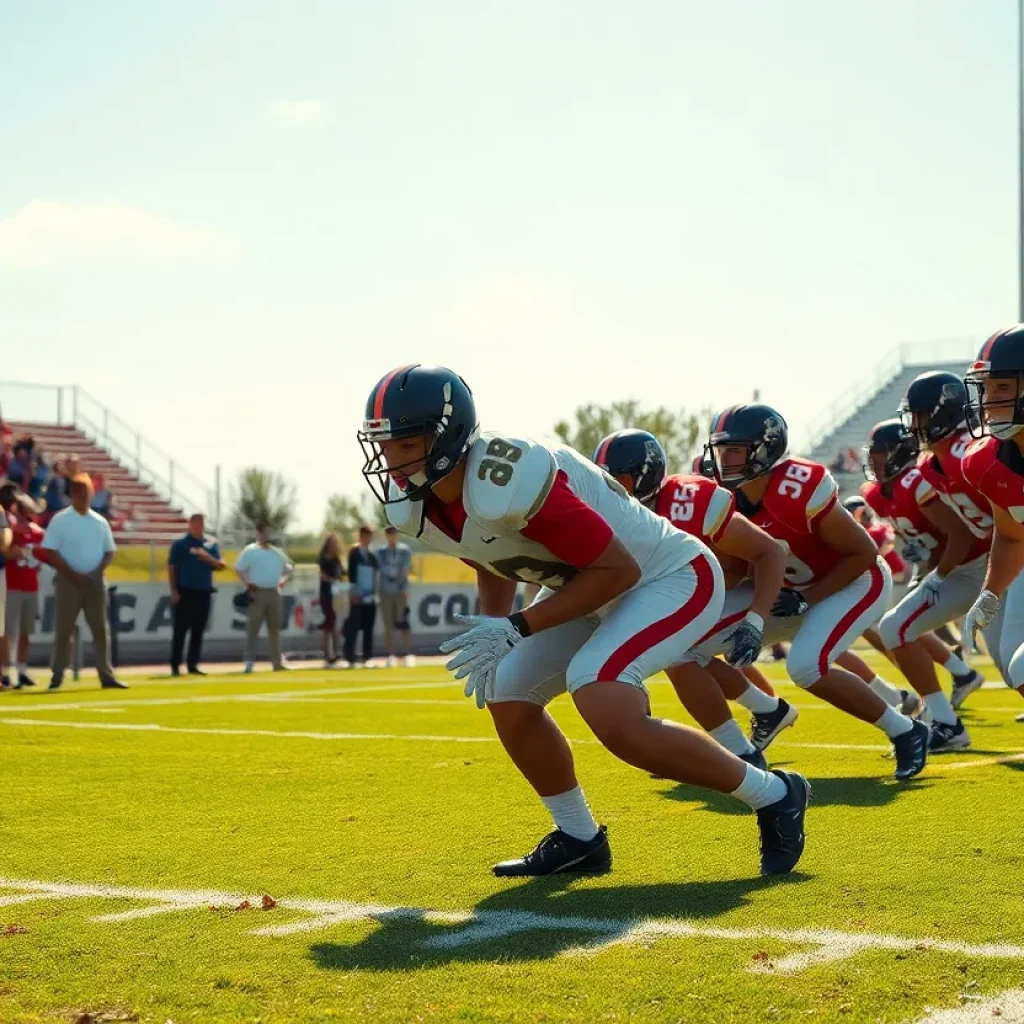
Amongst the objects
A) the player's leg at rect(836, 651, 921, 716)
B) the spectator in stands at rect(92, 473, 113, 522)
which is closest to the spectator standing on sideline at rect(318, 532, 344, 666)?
the spectator in stands at rect(92, 473, 113, 522)

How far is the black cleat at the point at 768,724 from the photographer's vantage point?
7.76 meters

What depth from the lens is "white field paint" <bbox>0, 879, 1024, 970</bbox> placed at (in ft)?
12.7

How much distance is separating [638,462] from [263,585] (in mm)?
12798

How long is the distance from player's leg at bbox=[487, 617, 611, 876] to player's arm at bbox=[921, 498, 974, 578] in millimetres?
4290

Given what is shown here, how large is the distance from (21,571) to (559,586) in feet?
38.4

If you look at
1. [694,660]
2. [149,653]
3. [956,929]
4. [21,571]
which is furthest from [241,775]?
[149,653]

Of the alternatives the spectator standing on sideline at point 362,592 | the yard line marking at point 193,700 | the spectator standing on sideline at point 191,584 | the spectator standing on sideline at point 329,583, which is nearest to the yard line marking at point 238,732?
the yard line marking at point 193,700

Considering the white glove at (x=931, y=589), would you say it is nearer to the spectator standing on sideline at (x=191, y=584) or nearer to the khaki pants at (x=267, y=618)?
the spectator standing on sideline at (x=191, y=584)

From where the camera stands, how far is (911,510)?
9.52 m

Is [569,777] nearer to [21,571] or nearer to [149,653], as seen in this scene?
[21,571]

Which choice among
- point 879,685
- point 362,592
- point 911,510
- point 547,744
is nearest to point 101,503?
point 362,592

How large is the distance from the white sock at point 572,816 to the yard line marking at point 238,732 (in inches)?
158

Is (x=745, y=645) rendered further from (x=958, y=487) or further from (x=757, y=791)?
(x=958, y=487)

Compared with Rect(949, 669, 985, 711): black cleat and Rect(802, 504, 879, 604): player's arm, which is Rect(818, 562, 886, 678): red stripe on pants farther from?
Rect(949, 669, 985, 711): black cleat
